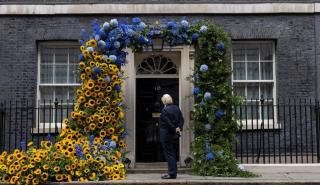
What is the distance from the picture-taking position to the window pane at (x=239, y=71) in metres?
12.6

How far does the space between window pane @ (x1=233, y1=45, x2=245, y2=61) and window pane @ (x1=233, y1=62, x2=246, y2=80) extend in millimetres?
144

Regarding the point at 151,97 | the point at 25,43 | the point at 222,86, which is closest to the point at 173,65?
the point at 151,97

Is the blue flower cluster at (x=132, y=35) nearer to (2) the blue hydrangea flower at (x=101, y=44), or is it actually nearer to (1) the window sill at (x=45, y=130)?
(2) the blue hydrangea flower at (x=101, y=44)

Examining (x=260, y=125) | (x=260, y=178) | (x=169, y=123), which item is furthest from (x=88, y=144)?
(x=260, y=125)

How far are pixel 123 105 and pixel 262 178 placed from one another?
3.51 metres

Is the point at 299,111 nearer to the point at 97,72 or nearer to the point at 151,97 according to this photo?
the point at 151,97

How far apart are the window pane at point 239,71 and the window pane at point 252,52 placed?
29cm

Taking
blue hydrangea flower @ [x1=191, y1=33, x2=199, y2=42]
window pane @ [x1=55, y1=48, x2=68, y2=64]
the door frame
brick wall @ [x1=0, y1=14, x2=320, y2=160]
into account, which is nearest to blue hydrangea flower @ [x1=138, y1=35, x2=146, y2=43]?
blue hydrangea flower @ [x1=191, y1=33, x2=199, y2=42]

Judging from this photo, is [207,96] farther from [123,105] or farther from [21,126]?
[21,126]

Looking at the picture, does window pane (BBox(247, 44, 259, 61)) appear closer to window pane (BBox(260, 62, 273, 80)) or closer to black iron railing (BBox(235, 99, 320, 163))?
window pane (BBox(260, 62, 273, 80))

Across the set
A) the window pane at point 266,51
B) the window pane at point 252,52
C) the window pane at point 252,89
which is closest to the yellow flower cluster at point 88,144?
the window pane at point 252,89

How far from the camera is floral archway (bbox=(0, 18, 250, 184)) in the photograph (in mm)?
9469

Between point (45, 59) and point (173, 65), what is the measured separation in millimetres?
3639

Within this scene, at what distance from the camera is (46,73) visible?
12.5 m
